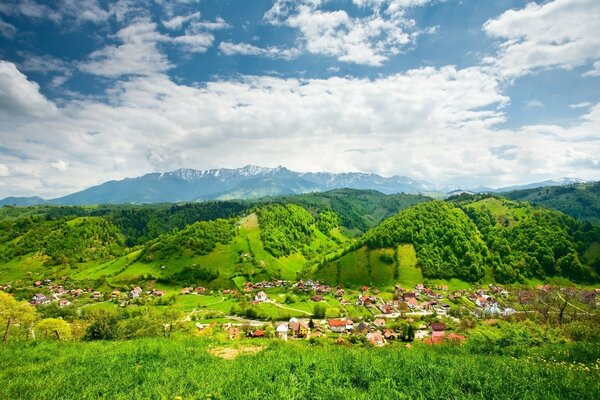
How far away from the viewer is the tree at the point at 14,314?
44.0 meters

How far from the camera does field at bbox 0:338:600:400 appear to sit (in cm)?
1180

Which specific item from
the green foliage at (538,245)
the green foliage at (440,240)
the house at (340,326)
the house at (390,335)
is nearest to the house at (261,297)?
the house at (340,326)

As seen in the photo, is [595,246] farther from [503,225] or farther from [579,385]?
[579,385]

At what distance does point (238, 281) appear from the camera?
517 ft

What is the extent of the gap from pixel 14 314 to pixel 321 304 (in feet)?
301

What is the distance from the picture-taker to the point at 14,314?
44.5 meters

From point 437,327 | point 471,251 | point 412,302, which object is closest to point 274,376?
point 437,327

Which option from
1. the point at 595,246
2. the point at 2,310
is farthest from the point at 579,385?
the point at 595,246

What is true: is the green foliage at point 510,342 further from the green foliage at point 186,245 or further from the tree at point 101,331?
the green foliage at point 186,245

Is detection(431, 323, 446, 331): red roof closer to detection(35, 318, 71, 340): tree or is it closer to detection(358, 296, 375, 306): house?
detection(358, 296, 375, 306): house

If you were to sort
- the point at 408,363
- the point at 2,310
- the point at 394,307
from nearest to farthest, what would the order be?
the point at 408,363 → the point at 2,310 → the point at 394,307

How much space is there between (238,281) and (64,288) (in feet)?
275

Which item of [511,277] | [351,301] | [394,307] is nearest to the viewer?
[394,307]

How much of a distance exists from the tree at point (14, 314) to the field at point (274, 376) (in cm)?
3659
